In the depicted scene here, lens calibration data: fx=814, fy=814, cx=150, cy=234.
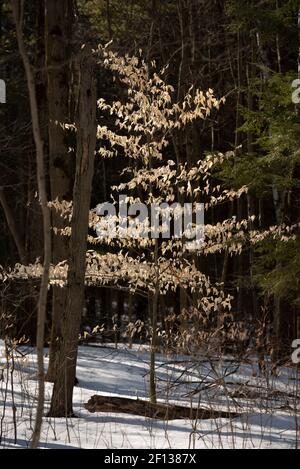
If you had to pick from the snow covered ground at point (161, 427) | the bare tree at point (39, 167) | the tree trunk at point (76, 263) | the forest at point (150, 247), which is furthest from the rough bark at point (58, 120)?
the bare tree at point (39, 167)

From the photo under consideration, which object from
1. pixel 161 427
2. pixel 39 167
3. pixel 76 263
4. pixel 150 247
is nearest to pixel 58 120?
pixel 150 247

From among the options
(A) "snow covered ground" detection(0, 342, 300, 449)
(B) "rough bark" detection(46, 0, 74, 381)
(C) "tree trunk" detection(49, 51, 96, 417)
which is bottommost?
(A) "snow covered ground" detection(0, 342, 300, 449)

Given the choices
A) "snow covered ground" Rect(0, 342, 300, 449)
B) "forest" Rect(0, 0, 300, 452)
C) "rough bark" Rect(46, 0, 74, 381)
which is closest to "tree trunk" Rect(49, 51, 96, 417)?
"forest" Rect(0, 0, 300, 452)

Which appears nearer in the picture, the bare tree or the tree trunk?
the bare tree

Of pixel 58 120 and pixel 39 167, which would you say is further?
pixel 58 120

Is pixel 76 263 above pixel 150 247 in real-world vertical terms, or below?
below

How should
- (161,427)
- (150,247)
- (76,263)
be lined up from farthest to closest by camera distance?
(150,247) < (76,263) < (161,427)

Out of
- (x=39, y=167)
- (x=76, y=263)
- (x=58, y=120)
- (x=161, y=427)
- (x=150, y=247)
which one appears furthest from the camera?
(x=150, y=247)

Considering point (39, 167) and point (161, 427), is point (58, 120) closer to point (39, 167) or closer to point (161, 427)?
point (161, 427)

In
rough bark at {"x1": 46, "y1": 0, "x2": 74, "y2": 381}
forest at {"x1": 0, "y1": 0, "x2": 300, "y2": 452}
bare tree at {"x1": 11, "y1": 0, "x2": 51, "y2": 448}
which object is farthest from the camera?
rough bark at {"x1": 46, "y1": 0, "x2": 74, "y2": 381}

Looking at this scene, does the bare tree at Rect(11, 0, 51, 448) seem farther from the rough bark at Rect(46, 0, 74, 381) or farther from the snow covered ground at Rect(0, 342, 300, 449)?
the rough bark at Rect(46, 0, 74, 381)

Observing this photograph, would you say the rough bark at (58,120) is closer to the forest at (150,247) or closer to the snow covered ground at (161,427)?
the forest at (150,247)

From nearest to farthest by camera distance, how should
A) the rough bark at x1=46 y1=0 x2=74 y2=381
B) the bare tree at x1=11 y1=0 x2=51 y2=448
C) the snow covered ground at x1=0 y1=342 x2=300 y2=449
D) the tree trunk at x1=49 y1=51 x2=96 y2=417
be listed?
the bare tree at x1=11 y1=0 x2=51 y2=448 → the snow covered ground at x1=0 y1=342 x2=300 y2=449 → the tree trunk at x1=49 y1=51 x2=96 y2=417 → the rough bark at x1=46 y1=0 x2=74 y2=381
